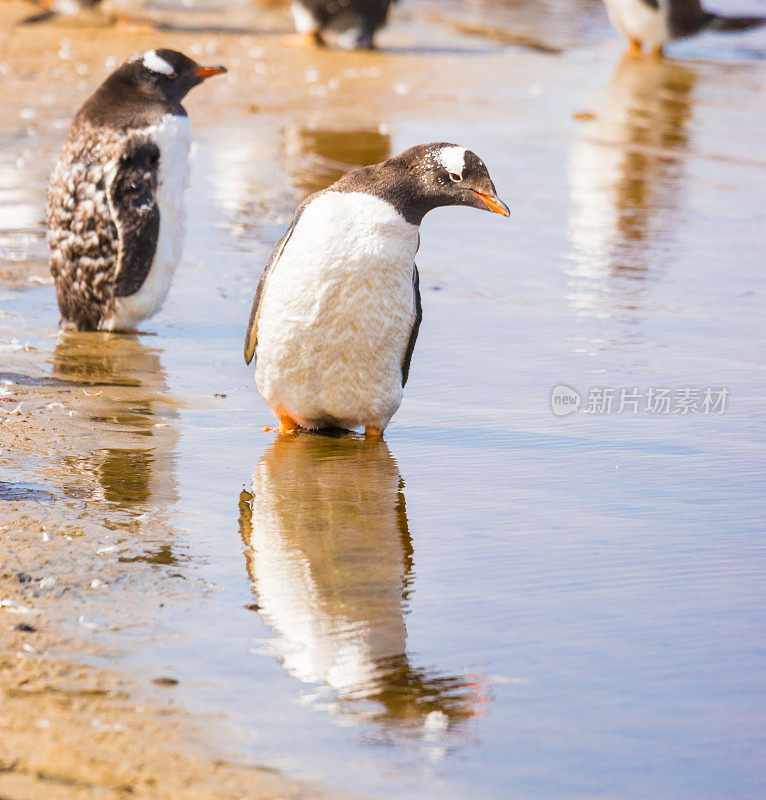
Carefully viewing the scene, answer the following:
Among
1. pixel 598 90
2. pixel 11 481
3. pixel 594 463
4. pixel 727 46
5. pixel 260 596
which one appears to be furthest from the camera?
pixel 727 46

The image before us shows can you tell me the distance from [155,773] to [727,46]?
13689 millimetres

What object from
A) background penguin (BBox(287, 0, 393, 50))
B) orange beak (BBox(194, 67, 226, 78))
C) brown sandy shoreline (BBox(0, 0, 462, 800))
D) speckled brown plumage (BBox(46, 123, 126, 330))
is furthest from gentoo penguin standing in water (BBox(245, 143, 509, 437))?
background penguin (BBox(287, 0, 393, 50))

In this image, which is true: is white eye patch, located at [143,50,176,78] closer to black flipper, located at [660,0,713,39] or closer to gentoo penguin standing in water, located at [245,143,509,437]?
gentoo penguin standing in water, located at [245,143,509,437]

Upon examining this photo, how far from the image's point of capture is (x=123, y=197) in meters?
5.28

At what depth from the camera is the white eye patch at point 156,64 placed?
5.33m

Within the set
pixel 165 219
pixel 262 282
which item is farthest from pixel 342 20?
pixel 262 282

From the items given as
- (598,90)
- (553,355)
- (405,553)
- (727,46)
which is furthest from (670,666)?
(727,46)

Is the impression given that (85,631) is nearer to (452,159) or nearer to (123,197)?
(452,159)

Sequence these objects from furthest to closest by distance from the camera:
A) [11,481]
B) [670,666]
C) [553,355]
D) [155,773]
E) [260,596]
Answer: [553,355], [11,481], [260,596], [670,666], [155,773]

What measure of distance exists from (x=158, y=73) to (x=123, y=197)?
540 mm

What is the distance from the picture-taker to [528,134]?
976 cm

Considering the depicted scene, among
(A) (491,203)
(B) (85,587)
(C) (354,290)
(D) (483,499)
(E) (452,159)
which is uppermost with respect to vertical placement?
(E) (452,159)

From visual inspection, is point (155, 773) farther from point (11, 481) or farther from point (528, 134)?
point (528, 134)

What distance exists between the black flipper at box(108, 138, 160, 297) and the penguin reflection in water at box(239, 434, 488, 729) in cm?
139
